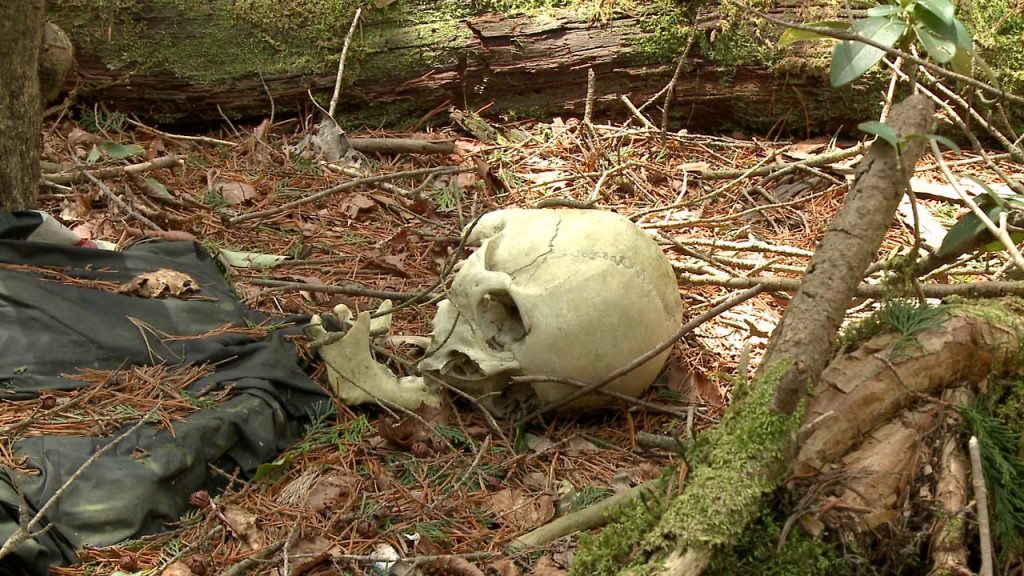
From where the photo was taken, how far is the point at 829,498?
2.08 m

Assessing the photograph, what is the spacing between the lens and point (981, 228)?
273 cm

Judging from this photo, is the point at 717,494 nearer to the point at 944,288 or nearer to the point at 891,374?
the point at 891,374

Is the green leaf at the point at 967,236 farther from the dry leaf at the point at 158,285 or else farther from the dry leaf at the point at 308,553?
the dry leaf at the point at 158,285

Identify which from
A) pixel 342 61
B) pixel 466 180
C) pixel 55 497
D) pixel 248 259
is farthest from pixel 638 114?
pixel 55 497

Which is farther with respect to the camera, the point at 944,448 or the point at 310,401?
the point at 310,401

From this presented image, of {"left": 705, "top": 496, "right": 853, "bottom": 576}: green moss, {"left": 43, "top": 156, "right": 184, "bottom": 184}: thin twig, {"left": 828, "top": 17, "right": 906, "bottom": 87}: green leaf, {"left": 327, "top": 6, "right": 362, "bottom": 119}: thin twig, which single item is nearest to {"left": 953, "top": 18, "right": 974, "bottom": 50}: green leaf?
{"left": 828, "top": 17, "right": 906, "bottom": 87}: green leaf

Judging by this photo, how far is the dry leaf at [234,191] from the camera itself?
4535 mm

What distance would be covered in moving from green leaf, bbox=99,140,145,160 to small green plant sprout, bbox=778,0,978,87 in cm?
349

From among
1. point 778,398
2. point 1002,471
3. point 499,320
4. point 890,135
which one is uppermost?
point 890,135

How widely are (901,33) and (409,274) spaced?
7.16 ft

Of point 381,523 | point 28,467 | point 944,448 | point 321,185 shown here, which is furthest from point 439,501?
A: point 321,185

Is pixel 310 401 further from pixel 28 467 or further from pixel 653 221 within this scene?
pixel 653 221

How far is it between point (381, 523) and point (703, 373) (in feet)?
4.49

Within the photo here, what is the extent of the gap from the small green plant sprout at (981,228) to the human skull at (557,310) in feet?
2.93
